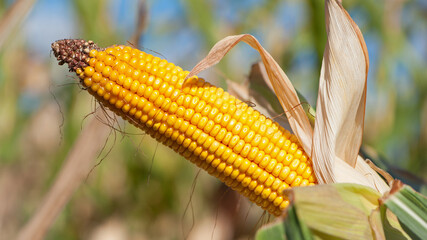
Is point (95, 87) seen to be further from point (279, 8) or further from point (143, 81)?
point (279, 8)

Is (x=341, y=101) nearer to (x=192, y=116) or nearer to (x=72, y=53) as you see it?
(x=192, y=116)

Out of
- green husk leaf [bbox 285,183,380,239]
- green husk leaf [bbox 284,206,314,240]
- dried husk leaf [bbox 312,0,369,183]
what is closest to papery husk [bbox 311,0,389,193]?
dried husk leaf [bbox 312,0,369,183]

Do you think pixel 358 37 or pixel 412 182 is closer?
pixel 358 37

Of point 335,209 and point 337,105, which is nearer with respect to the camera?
point 335,209

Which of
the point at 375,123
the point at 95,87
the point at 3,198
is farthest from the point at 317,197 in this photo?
the point at 375,123

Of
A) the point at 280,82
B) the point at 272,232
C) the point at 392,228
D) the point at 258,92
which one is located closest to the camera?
the point at 272,232

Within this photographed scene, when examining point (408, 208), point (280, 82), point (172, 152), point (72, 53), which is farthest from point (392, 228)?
point (172, 152)

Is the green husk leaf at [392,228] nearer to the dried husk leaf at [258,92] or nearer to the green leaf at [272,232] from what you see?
the green leaf at [272,232]

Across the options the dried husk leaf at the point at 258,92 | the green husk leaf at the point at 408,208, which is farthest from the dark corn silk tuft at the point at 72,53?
the green husk leaf at the point at 408,208
